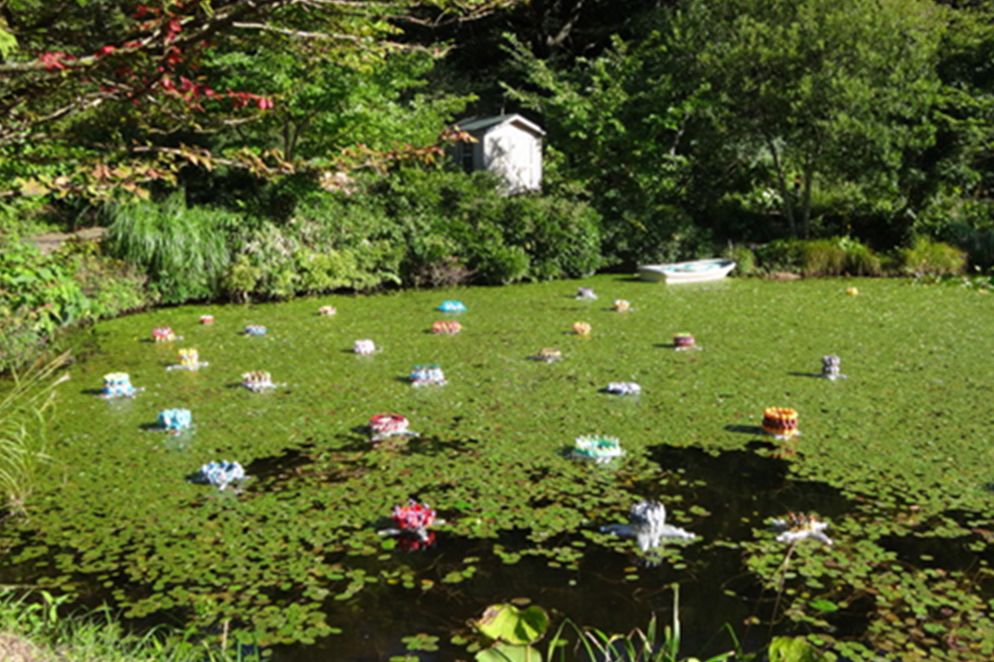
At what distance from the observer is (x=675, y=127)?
20.1m

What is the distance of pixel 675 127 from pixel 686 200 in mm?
1786

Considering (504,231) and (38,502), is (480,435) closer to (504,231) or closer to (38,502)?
(38,502)

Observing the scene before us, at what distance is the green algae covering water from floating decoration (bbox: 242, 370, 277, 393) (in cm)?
28

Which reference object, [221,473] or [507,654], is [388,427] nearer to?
[221,473]

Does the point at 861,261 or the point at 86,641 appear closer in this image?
the point at 86,641

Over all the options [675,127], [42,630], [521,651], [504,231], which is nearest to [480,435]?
[42,630]

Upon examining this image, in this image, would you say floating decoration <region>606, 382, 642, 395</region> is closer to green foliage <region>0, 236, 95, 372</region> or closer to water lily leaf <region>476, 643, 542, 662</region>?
green foliage <region>0, 236, 95, 372</region>

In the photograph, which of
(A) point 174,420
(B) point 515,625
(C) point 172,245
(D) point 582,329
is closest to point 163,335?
(C) point 172,245

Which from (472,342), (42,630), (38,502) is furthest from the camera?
(472,342)

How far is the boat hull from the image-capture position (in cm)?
1614

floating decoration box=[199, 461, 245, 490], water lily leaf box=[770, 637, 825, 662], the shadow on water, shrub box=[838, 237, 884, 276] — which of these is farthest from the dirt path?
shrub box=[838, 237, 884, 276]

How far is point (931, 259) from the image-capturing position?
16.7 metres

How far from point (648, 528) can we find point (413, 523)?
1400 millimetres

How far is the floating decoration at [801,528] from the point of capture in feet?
16.4
